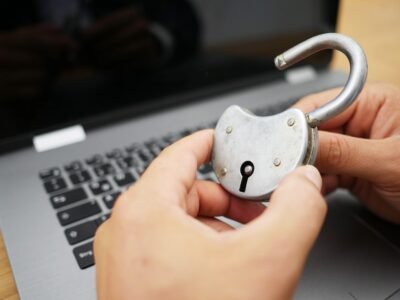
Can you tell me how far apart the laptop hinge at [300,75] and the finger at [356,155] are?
14.7 inches

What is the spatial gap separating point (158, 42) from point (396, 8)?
2.22 ft

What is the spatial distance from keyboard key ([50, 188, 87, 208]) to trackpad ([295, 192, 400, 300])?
10.1 inches

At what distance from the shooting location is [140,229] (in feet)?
0.83

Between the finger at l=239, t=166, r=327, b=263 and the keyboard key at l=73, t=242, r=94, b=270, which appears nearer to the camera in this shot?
the finger at l=239, t=166, r=327, b=263

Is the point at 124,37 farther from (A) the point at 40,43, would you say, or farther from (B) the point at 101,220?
(B) the point at 101,220

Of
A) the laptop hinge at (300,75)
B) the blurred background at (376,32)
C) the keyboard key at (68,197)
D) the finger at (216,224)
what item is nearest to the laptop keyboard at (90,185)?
the keyboard key at (68,197)

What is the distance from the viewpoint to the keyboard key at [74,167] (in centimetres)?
48

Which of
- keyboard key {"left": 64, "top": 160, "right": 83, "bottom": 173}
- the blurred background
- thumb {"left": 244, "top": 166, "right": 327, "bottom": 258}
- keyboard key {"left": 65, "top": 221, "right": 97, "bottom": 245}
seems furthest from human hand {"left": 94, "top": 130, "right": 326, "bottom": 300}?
the blurred background

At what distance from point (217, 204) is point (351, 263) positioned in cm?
15

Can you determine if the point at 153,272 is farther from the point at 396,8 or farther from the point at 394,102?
the point at 396,8

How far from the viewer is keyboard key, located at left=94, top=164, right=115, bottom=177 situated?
471mm

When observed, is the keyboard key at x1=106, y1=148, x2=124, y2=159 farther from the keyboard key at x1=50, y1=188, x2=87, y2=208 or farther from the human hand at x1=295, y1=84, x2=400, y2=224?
the human hand at x1=295, y1=84, x2=400, y2=224

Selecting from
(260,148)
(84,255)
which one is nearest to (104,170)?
(84,255)

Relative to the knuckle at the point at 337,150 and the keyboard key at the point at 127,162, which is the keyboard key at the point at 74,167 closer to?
the keyboard key at the point at 127,162
